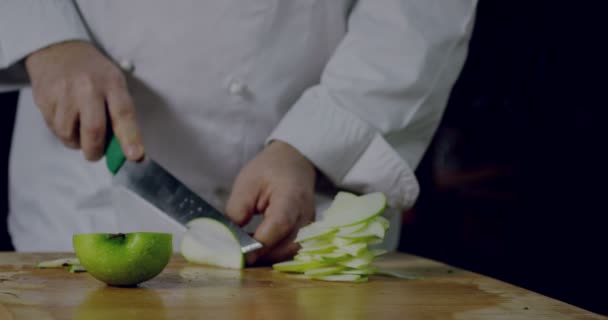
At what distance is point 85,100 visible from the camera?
1283mm

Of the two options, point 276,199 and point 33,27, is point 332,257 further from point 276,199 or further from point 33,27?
point 33,27

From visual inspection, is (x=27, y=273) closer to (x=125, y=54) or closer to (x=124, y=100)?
(x=124, y=100)

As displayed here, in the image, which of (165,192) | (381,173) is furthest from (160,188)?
(381,173)

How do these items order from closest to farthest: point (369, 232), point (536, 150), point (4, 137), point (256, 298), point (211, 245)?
point (256, 298) → point (369, 232) → point (211, 245) → point (4, 137) → point (536, 150)

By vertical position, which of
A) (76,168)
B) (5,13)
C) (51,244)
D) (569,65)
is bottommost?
(51,244)

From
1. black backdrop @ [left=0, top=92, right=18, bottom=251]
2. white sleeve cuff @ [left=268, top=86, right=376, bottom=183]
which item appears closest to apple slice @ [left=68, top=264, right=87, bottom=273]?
white sleeve cuff @ [left=268, top=86, right=376, bottom=183]

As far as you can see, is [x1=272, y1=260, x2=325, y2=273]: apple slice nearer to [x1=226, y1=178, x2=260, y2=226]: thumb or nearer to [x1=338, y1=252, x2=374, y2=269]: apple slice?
[x1=338, y1=252, x2=374, y2=269]: apple slice

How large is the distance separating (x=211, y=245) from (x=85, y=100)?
0.27 m

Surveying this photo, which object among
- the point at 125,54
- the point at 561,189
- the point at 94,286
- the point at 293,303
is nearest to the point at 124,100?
the point at 125,54

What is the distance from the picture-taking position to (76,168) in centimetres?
153

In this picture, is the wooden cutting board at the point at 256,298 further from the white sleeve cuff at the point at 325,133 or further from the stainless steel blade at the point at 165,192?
the white sleeve cuff at the point at 325,133

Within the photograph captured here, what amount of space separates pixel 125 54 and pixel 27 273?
1.51ft

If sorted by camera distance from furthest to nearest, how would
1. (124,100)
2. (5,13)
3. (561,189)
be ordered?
1. (561,189)
2. (5,13)
3. (124,100)

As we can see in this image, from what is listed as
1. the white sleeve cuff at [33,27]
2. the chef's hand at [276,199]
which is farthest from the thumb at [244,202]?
the white sleeve cuff at [33,27]
